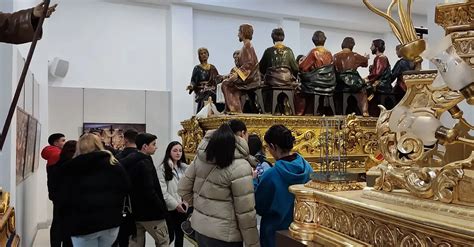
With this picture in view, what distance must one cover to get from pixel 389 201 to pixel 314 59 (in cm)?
484

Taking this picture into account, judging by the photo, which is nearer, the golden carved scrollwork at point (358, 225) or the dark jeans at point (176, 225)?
the golden carved scrollwork at point (358, 225)

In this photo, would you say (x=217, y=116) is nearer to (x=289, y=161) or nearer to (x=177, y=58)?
(x=289, y=161)

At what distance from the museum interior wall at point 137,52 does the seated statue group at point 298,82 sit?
9.53ft

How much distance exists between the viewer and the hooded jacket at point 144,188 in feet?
12.5

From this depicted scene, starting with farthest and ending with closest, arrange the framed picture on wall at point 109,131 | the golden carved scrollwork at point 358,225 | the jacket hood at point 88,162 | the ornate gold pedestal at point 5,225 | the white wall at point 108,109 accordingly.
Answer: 1. the framed picture on wall at point 109,131
2. the white wall at point 108,109
3. the jacket hood at point 88,162
4. the ornate gold pedestal at point 5,225
5. the golden carved scrollwork at point 358,225

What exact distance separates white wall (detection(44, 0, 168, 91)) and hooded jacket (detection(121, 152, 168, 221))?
226 inches

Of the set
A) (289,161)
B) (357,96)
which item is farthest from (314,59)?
(289,161)

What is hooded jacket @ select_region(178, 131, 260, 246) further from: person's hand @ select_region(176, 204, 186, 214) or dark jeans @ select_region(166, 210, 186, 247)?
dark jeans @ select_region(166, 210, 186, 247)

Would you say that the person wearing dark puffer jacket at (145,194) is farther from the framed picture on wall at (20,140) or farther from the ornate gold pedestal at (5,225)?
the ornate gold pedestal at (5,225)

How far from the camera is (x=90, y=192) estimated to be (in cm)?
321

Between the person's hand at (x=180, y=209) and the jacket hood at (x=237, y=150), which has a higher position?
the jacket hood at (x=237, y=150)

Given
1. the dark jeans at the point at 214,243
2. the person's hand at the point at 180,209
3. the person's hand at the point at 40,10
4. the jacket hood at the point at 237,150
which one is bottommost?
the person's hand at the point at 180,209

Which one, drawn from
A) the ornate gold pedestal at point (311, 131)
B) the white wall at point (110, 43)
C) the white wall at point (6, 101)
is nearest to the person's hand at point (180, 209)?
the ornate gold pedestal at point (311, 131)

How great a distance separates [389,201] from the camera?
146 centimetres
